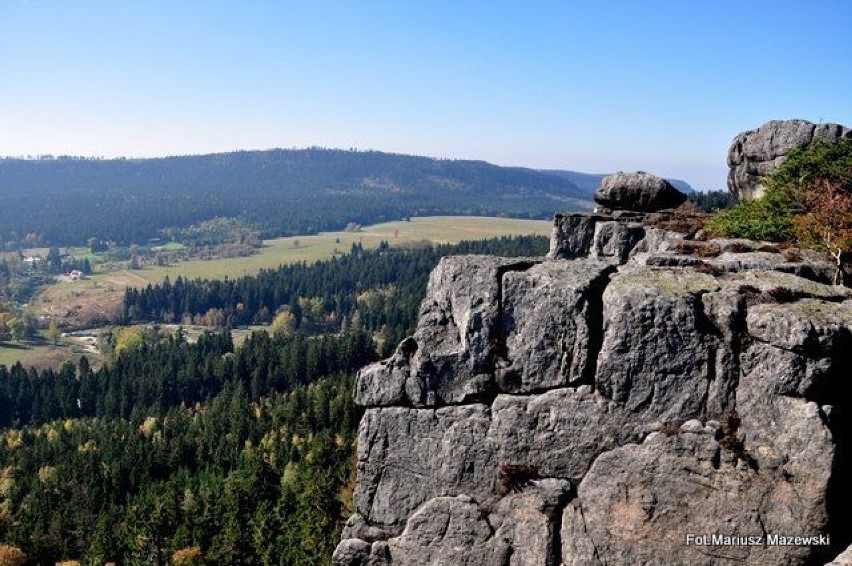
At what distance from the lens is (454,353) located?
1850 centimetres

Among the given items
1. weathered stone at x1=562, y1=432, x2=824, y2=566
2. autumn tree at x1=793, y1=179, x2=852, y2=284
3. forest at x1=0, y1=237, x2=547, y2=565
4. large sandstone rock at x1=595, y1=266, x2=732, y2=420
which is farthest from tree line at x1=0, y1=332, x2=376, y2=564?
large sandstone rock at x1=595, y1=266, x2=732, y2=420

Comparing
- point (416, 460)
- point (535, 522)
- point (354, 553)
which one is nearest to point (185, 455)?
point (354, 553)

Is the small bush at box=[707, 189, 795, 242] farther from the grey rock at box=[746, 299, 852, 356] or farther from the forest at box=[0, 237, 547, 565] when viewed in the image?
the forest at box=[0, 237, 547, 565]

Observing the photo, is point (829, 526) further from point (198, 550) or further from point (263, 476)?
point (263, 476)

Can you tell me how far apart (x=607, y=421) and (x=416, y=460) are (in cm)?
516

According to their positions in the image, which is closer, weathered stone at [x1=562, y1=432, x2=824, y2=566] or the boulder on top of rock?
weathered stone at [x1=562, y1=432, x2=824, y2=566]

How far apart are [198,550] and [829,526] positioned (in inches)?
2323

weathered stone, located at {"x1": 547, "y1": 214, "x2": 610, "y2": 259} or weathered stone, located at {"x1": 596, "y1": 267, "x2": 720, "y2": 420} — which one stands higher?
weathered stone, located at {"x1": 547, "y1": 214, "x2": 610, "y2": 259}

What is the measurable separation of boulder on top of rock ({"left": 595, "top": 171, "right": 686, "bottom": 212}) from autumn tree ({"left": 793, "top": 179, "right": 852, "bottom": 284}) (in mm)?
14158

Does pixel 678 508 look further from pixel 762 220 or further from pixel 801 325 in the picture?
pixel 762 220

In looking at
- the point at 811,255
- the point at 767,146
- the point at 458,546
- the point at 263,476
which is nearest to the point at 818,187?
the point at 811,255

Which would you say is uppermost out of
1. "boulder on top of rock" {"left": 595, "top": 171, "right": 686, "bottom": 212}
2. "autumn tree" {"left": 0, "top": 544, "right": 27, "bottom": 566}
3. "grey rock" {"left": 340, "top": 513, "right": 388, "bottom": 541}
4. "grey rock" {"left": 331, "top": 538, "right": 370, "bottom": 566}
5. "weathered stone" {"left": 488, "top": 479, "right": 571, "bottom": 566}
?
"boulder on top of rock" {"left": 595, "top": 171, "right": 686, "bottom": 212}

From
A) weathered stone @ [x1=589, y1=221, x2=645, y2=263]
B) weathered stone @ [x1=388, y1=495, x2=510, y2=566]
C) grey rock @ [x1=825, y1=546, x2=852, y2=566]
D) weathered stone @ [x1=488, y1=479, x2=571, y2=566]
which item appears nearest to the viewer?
grey rock @ [x1=825, y1=546, x2=852, y2=566]

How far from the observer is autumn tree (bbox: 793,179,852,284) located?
22.7 m
